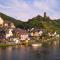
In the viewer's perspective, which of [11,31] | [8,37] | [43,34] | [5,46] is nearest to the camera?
[5,46]

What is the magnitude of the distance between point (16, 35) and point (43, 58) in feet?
90.9

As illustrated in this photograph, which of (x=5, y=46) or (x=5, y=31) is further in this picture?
(x=5, y=31)

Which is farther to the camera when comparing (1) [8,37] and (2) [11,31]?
(2) [11,31]

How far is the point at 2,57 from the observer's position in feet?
121

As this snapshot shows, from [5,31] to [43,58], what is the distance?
2624 centimetres

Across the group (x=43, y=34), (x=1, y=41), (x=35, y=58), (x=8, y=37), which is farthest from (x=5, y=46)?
(x=43, y=34)

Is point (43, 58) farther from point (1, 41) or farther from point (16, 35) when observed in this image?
point (16, 35)

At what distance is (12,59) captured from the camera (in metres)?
35.4

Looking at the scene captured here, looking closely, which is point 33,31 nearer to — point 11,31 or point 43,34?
point 43,34

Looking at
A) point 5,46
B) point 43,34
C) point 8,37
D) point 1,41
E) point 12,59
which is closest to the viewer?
point 12,59

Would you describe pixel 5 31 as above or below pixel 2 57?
above

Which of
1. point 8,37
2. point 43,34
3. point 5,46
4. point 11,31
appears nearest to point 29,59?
point 5,46

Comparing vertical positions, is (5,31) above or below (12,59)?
A: above

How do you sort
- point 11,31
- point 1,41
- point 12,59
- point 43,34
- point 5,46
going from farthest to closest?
point 43,34
point 11,31
point 1,41
point 5,46
point 12,59
